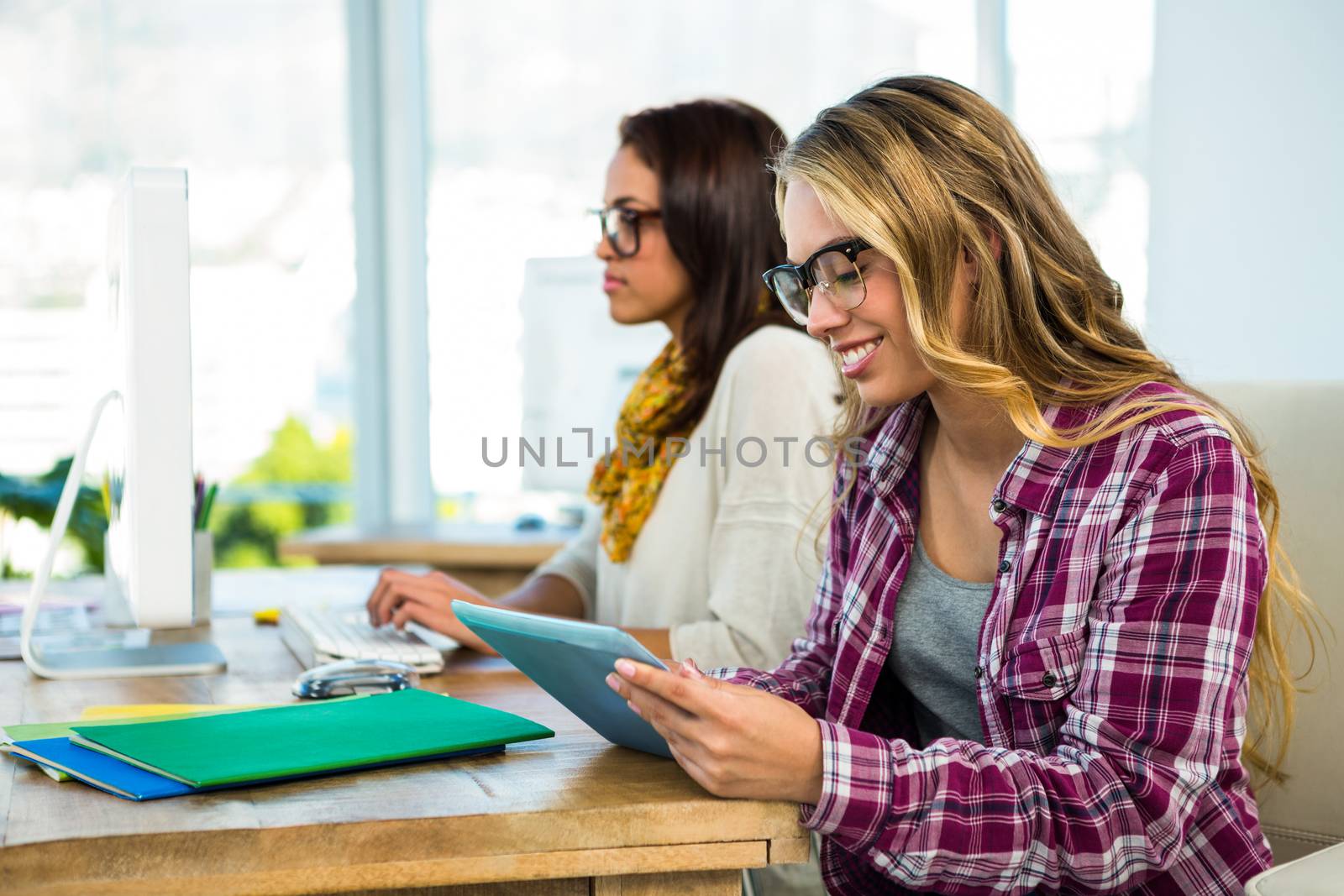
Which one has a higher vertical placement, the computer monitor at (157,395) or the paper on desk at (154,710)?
the computer monitor at (157,395)

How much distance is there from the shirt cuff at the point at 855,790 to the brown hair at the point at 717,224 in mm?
947

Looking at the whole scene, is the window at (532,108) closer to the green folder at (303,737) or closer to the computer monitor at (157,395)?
the computer monitor at (157,395)

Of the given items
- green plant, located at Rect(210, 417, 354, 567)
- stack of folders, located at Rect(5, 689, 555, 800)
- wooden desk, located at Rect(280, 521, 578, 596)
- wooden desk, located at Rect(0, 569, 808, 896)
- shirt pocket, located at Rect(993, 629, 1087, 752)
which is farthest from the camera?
green plant, located at Rect(210, 417, 354, 567)

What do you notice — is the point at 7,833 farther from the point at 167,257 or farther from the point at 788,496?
the point at 788,496

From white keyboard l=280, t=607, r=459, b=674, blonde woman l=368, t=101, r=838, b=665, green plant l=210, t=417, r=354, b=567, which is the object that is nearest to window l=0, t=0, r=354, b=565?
green plant l=210, t=417, r=354, b=567

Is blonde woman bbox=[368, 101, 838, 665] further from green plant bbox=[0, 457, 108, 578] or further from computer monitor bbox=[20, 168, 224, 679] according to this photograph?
green plant bbox=[0, 457, 108, 578]

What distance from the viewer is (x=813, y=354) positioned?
167cm

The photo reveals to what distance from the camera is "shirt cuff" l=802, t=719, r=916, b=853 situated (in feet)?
2.81

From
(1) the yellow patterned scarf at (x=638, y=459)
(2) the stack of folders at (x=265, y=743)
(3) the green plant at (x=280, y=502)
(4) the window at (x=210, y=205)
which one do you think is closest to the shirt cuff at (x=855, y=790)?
(2) the stack of folders at (x=265, y=743)

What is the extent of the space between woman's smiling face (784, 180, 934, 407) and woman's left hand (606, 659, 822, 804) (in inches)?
14.6

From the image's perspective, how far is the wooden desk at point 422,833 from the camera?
77 cm

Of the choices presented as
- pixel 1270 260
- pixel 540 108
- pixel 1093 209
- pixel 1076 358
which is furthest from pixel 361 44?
pixel 1076 358

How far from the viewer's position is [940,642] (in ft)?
3.88

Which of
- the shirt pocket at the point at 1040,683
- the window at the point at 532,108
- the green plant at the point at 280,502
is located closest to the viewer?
the shirt pocket at the point at 1040,683
